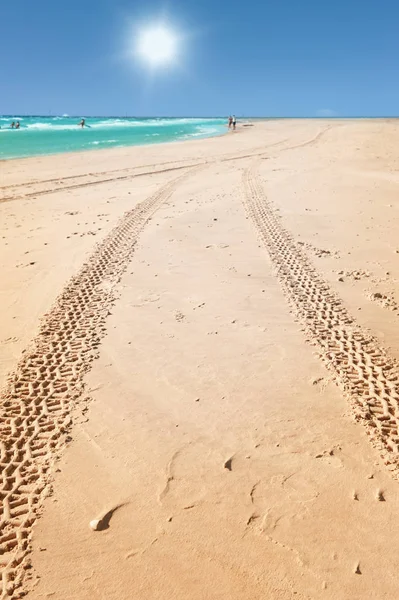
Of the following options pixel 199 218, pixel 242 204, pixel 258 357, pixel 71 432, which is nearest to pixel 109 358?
pixel 71 432

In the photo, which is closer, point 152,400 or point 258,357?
point 152,400

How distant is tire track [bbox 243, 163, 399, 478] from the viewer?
348 centimetres

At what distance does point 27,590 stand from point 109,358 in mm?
2360

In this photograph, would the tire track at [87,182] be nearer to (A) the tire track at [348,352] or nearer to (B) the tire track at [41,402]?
(B) the tire track at [41,402]

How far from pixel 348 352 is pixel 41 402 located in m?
3.29

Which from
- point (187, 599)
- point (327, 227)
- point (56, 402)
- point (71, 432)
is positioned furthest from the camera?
point (327, 227)

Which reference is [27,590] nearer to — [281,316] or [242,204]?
[281,316]

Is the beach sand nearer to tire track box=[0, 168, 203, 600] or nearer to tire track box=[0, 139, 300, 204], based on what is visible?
tire track box=[0, 168, 203, 600]

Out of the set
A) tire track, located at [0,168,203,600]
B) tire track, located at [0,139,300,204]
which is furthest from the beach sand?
tire track, located at [0,139,300,204]

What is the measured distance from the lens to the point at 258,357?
14.6 ft

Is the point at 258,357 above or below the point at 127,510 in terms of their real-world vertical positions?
above

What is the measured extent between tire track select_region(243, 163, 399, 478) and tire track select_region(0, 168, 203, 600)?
8.71 ft

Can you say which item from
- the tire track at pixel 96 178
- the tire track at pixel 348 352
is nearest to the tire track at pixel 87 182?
the tire track at pixel 96 178

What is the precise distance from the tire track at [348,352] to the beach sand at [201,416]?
0.9 inches
